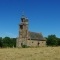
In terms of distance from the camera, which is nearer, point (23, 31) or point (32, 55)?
point (32, 55)

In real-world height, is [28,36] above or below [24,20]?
below

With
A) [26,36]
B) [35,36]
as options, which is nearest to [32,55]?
[26,36]

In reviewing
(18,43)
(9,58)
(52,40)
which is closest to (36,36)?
(18,43)

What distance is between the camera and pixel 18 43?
109188mm

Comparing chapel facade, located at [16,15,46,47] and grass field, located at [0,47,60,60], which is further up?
chapel facade, located at [16,15,46,47]

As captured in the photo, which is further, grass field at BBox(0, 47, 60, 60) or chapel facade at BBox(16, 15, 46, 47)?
chapel facade at BBox(16, 15, 46, 47)

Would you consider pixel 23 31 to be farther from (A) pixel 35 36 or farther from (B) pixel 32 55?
(B) pixel 32 55

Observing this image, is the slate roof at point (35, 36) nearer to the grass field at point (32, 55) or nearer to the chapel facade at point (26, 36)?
the chapel facade at point (26, 36)

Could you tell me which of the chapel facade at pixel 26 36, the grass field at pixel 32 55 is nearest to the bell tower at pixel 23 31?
the chapel facade at pixel 26 36

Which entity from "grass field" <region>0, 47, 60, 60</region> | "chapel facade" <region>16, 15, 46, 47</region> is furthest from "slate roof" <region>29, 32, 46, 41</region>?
"grass field" <region>0, 47, 60, 60</region>

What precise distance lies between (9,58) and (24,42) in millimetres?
85276

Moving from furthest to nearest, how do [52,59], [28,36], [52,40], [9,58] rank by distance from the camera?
[52,40]
[28,36]
[9,58]
[52,59]

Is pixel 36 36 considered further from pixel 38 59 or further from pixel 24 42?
pixel 38 59

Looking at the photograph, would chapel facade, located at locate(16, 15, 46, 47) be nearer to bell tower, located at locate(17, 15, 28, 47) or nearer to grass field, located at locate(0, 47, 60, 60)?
bell tower, located at locate(17, 15, 28, 47)
